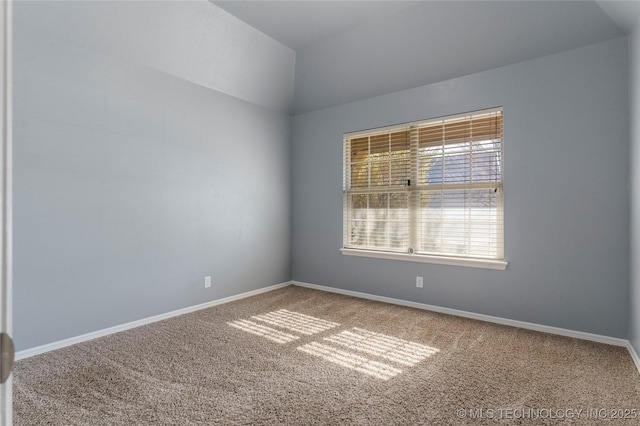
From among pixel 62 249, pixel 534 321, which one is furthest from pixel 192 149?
pixel 534 321

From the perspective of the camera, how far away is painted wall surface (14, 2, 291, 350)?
8.78ft

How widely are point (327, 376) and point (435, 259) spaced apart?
6.42ft

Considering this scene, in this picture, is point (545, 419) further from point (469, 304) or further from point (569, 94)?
point (569, 94)

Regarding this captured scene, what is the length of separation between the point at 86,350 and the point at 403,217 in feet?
10.9

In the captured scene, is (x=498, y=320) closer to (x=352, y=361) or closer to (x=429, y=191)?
(x=429, y=191)

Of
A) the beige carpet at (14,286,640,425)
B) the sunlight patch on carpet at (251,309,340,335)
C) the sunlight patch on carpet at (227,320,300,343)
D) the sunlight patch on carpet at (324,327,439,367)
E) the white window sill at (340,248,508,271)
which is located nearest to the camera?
the beige carpet at (14,286,640,425)

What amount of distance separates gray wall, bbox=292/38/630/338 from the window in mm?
134

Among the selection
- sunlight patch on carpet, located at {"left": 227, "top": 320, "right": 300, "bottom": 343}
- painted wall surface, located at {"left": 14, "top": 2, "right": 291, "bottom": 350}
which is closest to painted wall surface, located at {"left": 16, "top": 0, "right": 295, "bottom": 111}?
painted wall surface, located at {"left": 14, "top": 2, "right": 291, "bottom": 350}

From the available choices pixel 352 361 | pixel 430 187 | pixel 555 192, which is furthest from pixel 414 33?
pixel 352 361

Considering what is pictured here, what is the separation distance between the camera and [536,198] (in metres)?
3.21

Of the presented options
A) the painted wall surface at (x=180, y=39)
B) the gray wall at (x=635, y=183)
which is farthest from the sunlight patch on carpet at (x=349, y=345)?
the painted wall surface at (x=180, y=39)

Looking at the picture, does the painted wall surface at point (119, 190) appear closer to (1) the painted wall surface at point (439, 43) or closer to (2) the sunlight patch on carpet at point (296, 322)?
(2) the sunlight patch on carpet at point (296, 322)

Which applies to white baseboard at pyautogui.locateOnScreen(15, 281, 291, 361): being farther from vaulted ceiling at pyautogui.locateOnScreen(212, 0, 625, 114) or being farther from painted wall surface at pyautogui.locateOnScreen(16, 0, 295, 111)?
vaulted ceiling at pyautogui.locateOnScreen(212, 0, 625, 114)

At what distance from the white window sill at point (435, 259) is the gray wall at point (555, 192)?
71 millimetres
